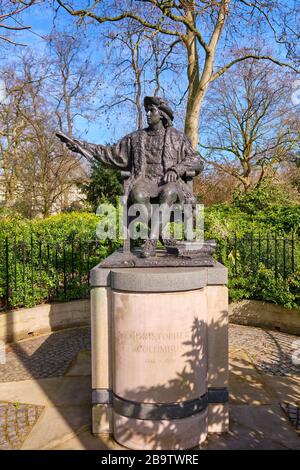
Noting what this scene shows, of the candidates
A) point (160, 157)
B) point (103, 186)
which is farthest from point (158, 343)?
point (103, 186)

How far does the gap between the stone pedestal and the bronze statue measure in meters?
1.03

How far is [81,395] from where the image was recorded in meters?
4.18

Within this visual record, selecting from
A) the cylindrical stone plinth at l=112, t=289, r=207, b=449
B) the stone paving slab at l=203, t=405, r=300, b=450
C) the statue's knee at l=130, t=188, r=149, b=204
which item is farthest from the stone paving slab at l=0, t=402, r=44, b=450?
the statue's knee at l=130, t=188, r=149, b=204

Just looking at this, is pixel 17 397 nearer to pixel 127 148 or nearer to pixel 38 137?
pixel 127 148

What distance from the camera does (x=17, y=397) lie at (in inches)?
164

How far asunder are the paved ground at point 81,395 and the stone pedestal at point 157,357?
30cm

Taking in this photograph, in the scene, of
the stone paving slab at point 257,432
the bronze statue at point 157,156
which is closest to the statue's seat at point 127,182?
the bronze statue at point 157,156

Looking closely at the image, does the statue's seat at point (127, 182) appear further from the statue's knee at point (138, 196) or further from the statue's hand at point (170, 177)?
the statue's hand at point (170, 177)

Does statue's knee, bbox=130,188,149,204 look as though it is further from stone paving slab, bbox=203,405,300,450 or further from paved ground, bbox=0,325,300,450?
stone paving slab, bbox=203,405,300,450

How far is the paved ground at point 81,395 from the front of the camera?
3.28 metres

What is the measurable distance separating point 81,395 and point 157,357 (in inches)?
62.5

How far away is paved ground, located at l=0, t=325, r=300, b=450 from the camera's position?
3281mm

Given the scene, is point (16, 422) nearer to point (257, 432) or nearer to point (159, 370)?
point (159, 370)
